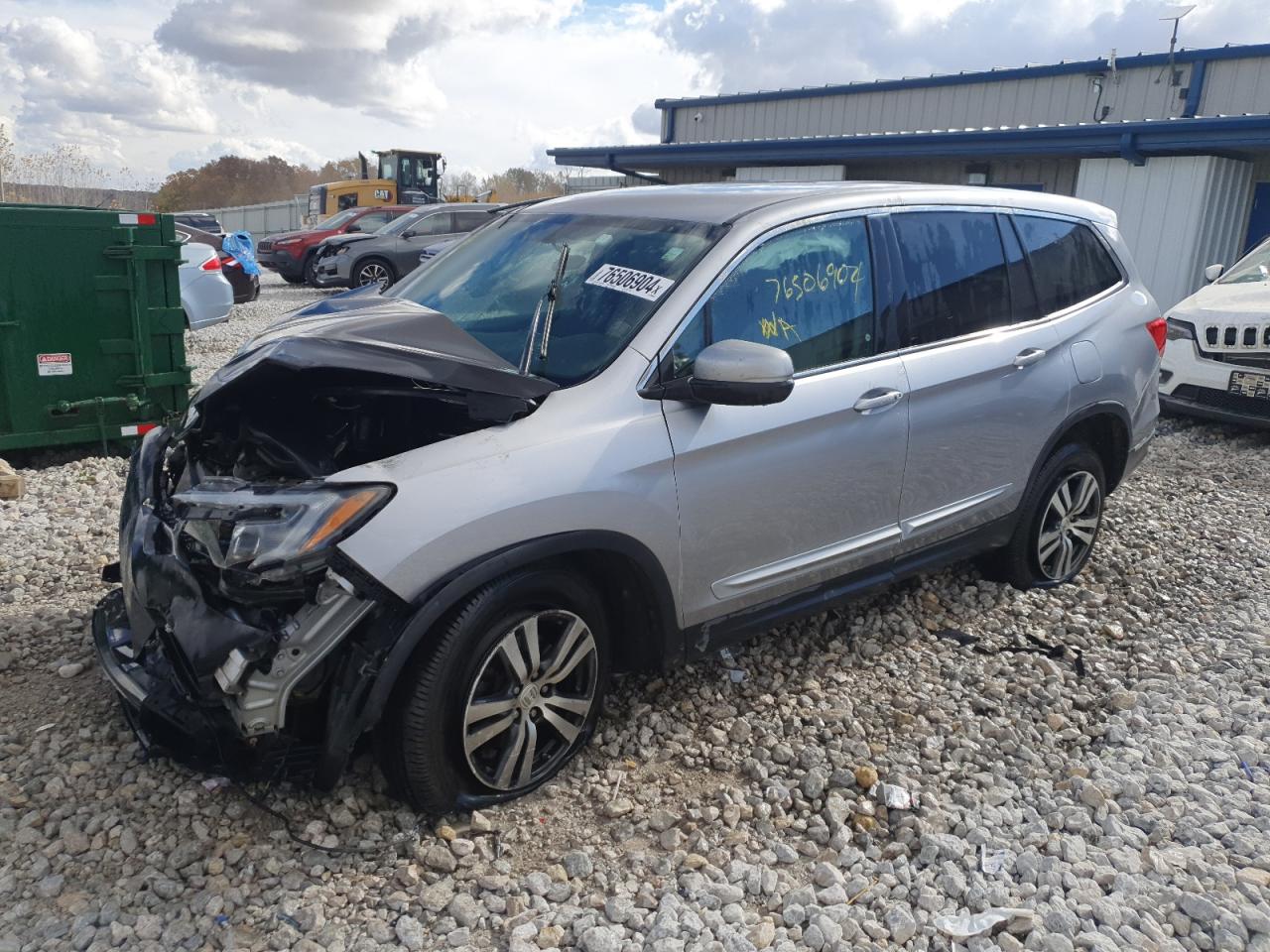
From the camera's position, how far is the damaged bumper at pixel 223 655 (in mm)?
2574

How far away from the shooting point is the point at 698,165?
19.7 meters

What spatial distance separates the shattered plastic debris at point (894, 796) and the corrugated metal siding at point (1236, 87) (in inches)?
539

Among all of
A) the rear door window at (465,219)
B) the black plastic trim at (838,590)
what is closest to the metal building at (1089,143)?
the rear door window at (465,219)

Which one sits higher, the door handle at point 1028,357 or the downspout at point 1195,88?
the downspout at point 1195,88

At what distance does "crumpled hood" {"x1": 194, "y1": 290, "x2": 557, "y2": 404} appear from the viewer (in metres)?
2.82

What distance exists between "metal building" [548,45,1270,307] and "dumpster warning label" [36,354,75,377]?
26.6 ft

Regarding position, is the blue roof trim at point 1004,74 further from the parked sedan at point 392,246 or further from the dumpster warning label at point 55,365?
the dumpster warning label at point 55,365

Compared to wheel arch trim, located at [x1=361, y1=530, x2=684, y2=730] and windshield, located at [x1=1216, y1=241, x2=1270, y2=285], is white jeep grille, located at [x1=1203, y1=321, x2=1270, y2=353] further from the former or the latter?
wheel arch trim, located at [x1=361, y1=530, x2=684, y2=730]

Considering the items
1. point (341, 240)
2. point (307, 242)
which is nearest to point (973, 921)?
point (341, 240)

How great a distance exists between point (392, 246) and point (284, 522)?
57.3ft

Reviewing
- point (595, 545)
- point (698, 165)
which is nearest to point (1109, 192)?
point (698, 165)

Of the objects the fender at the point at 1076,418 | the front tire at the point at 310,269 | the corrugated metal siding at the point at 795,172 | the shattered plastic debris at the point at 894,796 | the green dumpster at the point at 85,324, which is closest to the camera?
the shattered plastic debris at the point at 894,796

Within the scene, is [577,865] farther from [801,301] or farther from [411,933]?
[801,301]

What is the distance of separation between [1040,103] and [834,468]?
14.6 meters
